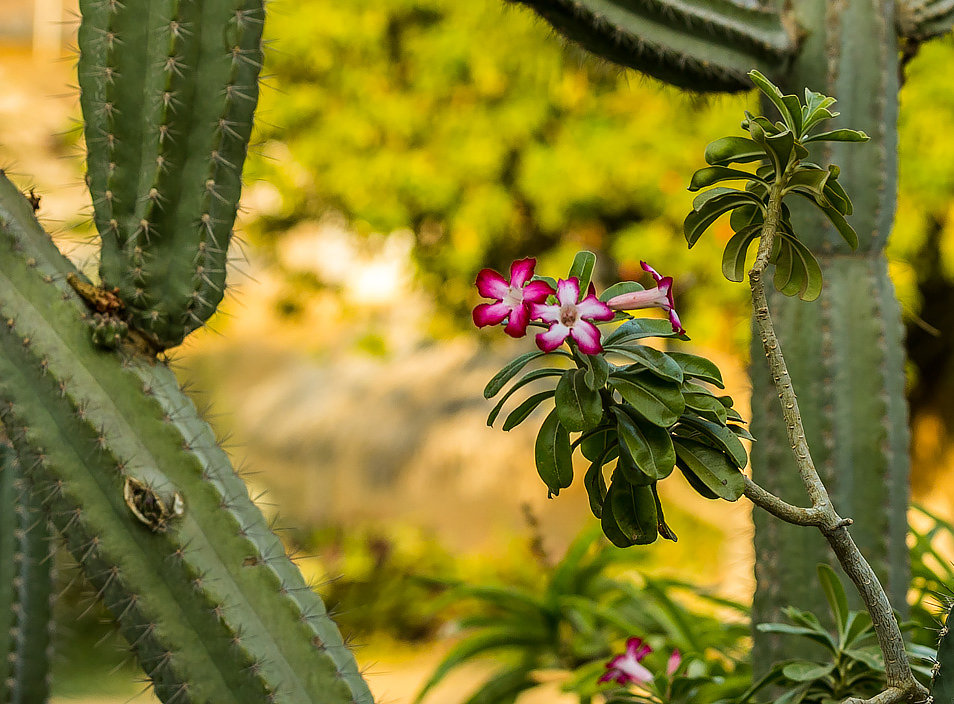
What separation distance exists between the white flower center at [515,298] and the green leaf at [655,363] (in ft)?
0.35

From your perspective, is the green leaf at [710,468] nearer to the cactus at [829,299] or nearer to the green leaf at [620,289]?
the green leaf at [620,289]

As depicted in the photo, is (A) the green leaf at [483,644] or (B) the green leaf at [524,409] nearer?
(B) the green leaf at [524,409]

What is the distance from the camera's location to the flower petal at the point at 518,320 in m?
0.78

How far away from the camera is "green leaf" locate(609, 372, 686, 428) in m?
0.80

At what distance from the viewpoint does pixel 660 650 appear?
1671 mm

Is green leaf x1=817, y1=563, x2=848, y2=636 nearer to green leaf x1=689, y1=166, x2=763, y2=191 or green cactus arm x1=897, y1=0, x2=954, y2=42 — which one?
green leaf x1=689, y1=166, x2=763, y2=191

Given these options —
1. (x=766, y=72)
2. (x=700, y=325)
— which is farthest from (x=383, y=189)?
(x=766, y=72)

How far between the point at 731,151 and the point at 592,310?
249 millimetres

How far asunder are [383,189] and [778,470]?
3.27 m

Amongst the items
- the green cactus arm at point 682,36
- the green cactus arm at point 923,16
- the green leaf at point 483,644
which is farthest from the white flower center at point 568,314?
the green leaf at point 483,644

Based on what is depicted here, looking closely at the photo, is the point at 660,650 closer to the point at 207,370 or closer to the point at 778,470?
the point at 778,470

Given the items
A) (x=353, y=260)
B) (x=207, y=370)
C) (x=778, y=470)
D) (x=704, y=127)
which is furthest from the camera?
(x=207, y=370)

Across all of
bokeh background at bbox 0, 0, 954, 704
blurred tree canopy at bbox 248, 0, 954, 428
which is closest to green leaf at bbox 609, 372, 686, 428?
bokeh background at bbox 0, 0, 954, 704

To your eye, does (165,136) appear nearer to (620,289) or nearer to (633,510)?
(620,289)
